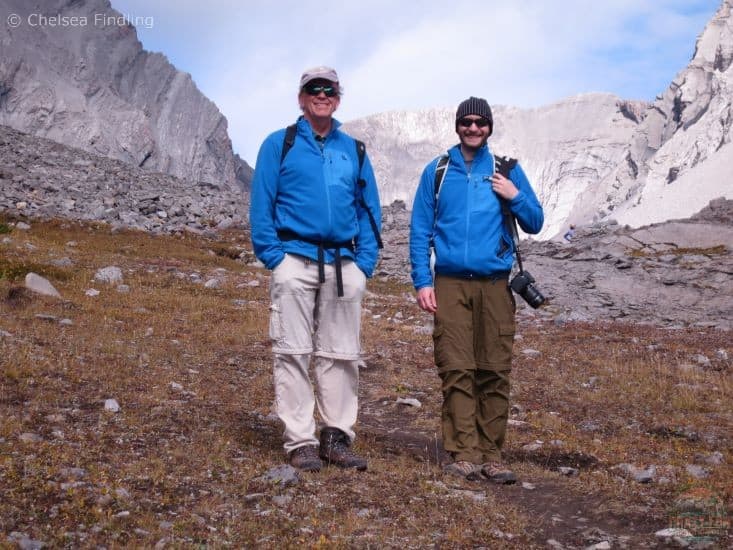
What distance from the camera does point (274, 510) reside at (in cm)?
510

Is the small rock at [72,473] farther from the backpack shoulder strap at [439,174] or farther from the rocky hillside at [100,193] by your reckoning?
the rocky hillside at [100,193]

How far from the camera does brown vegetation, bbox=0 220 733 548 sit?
193 inches

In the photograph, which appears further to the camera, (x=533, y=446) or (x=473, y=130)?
(x=533, y=446)

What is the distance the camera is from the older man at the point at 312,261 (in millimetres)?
6062

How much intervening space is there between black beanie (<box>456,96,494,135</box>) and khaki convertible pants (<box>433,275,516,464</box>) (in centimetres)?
139

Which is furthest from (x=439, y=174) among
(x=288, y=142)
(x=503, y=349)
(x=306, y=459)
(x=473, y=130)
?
(x=306, y=459)

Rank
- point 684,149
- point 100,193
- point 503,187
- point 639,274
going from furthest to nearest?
point 684,149 → point 100,193 → point 639,274 → point 503,187

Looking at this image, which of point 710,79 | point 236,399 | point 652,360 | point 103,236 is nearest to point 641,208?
point 710,79

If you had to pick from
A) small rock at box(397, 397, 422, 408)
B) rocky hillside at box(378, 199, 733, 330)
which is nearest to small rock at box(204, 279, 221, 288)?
rocky hillside at box(378, 199, 733, 330)

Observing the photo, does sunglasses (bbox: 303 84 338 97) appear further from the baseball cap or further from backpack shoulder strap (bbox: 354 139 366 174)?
backpack shoulder strap (bbox: 354 139 366 174)

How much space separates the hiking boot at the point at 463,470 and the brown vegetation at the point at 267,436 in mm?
140

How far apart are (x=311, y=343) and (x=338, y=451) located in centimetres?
89

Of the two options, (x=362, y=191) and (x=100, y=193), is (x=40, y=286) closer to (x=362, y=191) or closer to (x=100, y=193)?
(x=362, y=191)

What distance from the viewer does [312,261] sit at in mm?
6125
